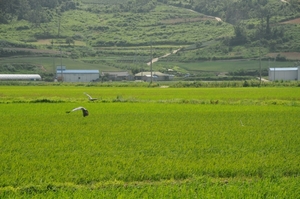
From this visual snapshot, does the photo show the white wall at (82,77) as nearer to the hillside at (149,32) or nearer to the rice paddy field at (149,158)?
the hillside at (149,32)

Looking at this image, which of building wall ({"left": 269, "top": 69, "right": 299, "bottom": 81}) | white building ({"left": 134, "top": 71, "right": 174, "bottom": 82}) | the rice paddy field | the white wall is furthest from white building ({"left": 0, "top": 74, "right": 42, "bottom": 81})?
the rice paddy field

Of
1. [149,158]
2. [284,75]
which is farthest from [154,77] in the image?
[149,158]

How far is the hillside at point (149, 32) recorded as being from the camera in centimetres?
9656

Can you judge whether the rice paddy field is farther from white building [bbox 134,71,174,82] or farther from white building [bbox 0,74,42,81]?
white building [bbox 134,71,174,82]

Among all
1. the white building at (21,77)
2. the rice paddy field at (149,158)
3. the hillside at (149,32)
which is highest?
the hillside at (149,32)

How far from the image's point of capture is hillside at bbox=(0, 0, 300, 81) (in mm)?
96562

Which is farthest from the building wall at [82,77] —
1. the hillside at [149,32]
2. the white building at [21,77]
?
the hillside at [149,32]

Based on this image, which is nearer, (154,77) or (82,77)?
(154,77)

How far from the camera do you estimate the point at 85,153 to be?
1215 cm

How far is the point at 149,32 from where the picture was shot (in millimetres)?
128625

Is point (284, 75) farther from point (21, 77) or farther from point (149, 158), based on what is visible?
point (149, 158)

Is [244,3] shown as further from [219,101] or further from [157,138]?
[157,138]

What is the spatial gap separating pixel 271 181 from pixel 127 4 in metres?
158

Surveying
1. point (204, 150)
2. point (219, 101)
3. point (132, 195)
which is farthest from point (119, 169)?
point (219, 101)
